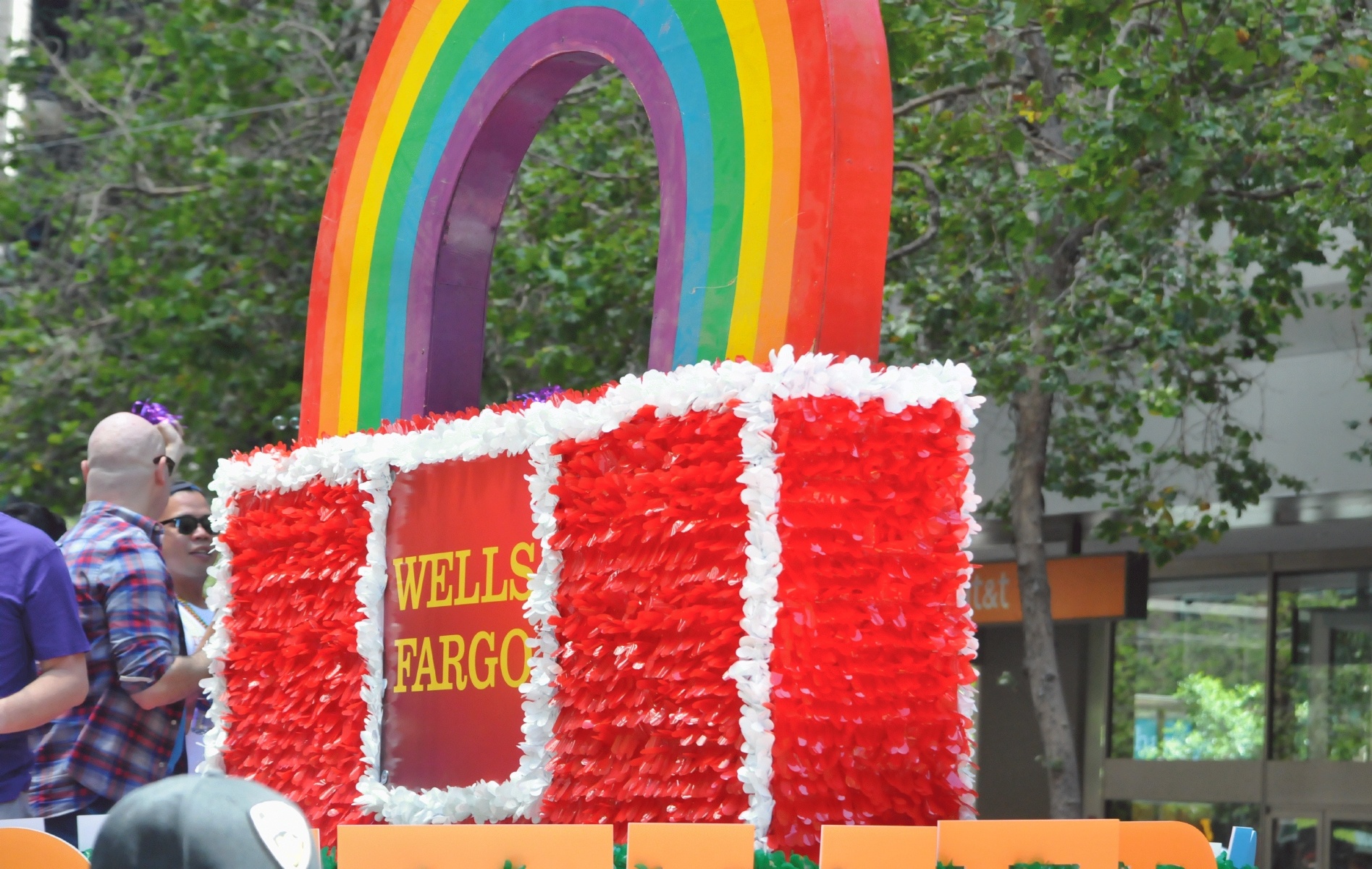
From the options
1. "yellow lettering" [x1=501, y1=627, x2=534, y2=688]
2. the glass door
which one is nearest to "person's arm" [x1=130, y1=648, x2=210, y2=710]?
"yellow lettering" [x1=501, y1=627, x2=534, y2=688]

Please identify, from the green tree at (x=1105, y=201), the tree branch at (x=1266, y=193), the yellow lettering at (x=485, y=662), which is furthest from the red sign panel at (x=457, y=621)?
the tree branch at (x=1266, y=193)

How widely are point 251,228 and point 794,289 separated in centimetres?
687

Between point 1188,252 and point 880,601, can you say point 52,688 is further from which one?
point 1188,252

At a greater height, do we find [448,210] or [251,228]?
[251,228]

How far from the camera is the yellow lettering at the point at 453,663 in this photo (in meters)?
3.35

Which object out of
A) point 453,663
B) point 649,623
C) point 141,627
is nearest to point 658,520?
point 649,623

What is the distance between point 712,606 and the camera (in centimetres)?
270

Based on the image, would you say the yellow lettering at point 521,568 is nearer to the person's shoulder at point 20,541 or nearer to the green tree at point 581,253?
the person's shoulder at point 20,541

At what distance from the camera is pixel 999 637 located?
1340cm

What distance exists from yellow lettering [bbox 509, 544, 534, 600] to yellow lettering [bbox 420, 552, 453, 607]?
237 millimetres

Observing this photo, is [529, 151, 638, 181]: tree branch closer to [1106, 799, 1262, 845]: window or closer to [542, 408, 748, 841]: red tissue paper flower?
[542, 408, 748, 841]: red tissue paper flower

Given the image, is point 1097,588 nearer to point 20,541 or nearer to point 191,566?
point 191,566

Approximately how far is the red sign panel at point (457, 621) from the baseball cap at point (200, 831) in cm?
176

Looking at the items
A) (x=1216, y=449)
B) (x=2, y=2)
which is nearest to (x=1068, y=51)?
(x=1216, y=449)
